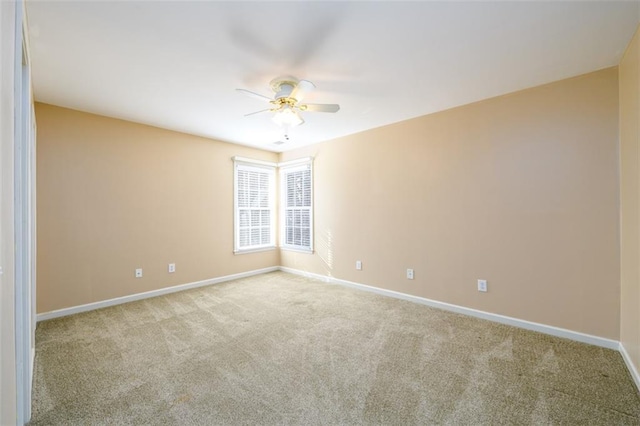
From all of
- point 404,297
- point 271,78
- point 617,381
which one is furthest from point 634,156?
point 271,78

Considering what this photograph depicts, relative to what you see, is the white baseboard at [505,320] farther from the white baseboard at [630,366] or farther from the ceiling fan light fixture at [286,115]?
the ceiling fan light fixture at [286,115]

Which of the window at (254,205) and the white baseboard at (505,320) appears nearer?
the white baseboard at (505,320)

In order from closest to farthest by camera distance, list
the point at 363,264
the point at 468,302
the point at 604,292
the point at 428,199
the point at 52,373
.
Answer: the point at 52,373 → the point at 604,292 → the point at 468,302 → the point at 428,199 → the point at 363,264

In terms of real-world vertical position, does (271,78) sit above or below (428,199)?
above

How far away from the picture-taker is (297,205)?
17.8 ft

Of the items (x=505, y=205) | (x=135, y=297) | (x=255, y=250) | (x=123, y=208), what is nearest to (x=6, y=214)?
(x=123, y=208)

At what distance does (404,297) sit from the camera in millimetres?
3893

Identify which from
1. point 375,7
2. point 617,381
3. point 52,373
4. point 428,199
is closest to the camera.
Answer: point 375,7

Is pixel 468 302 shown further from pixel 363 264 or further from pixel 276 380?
pixel 276 380

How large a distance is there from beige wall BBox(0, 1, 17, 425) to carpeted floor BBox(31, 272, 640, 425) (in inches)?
38.2

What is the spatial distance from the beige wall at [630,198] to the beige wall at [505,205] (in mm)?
111

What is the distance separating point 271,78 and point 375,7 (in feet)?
3.89

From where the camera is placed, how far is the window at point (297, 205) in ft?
17.1

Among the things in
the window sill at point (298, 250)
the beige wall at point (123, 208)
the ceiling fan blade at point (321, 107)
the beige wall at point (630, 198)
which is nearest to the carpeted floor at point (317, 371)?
the beige wall at point (630, 198)
